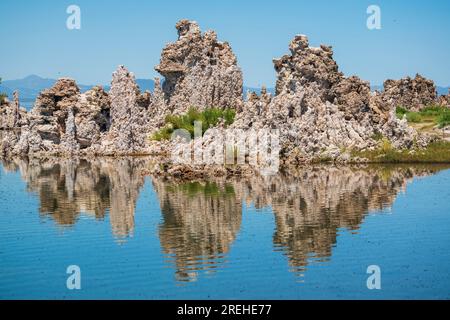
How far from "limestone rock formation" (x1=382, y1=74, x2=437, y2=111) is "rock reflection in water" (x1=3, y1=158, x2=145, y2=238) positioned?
45229 mm

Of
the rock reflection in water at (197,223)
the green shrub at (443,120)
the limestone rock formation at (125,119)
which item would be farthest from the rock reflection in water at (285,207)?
the limestone rock formation at (125,119)

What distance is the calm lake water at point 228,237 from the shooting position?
2741 centimetres

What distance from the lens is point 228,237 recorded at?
119ft

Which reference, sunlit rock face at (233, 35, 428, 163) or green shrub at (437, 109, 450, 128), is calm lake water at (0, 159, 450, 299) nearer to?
sunlit rock face at (233, 35, 428, 163)

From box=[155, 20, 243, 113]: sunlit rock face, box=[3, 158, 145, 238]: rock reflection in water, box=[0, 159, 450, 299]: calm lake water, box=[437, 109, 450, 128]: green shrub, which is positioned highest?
box=[155, 20, 243, 113]: sunlit rock face

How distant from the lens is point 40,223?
133ft

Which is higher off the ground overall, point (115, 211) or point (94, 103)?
point (94, 103)

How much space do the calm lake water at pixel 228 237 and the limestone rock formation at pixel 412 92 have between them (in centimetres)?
5127

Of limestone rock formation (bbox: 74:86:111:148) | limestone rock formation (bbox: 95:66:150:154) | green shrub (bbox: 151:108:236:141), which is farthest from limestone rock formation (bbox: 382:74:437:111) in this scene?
limestone rock formation (bbox: 74:86:111:148)

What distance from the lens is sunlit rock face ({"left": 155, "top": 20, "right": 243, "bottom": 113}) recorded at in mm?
94750

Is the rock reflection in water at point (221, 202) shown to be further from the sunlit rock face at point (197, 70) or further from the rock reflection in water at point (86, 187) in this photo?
the sunlit rock face at point (197, 70)

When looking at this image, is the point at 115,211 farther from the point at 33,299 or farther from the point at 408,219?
the point at 33,299

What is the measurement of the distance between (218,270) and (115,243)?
7326 millimetres
